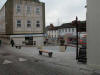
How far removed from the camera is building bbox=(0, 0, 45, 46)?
2486cm

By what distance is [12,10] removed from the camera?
2488 centimetres

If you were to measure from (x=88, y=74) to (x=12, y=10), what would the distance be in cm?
2236

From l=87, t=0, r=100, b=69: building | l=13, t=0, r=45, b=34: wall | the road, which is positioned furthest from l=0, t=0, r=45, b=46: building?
l=87, t=0, r=100, b=69: building

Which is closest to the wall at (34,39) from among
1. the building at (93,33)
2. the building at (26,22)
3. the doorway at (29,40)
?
the building at (26,22)

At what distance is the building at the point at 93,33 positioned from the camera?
7.64 meters

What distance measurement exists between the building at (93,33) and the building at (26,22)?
18.9 m

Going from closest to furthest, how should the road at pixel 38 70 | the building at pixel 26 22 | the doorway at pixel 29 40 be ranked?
the road at pixel 38 70 → the building at pixel 26 22 → the doorway at pixel 29 40

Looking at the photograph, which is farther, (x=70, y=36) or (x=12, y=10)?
(x=70, y=36)

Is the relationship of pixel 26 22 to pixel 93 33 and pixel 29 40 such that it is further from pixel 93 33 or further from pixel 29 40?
pixel 93 33

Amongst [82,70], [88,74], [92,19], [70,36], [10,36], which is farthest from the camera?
[70,36]

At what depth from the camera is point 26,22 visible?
2564cm

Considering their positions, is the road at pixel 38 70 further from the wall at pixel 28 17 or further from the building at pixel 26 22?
the wall at pixel 28 17

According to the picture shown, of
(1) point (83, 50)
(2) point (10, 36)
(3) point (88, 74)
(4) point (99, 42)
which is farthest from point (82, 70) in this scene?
(2) point (10, 36)

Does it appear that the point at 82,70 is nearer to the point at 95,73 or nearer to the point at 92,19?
the point at 95,73
